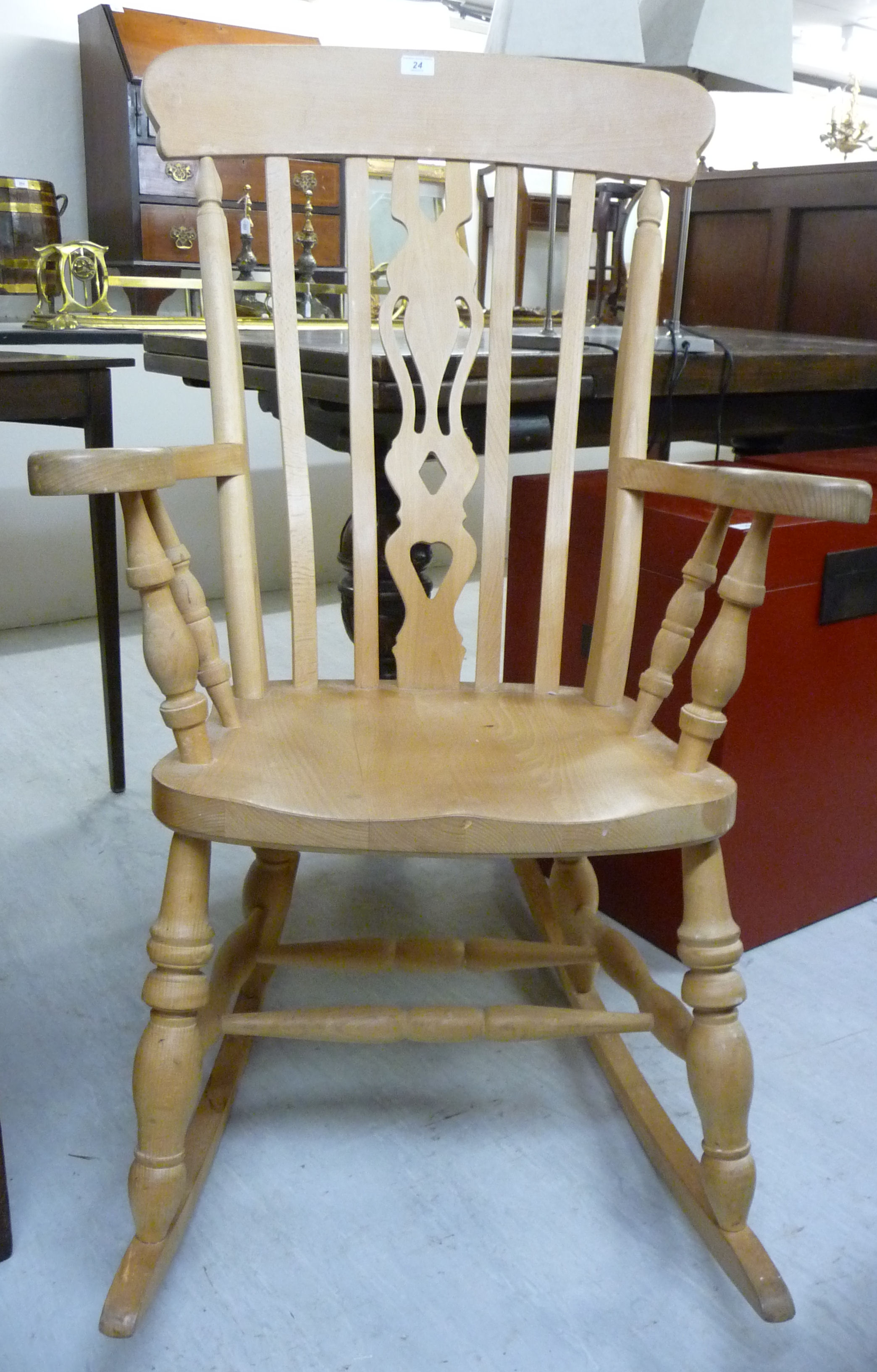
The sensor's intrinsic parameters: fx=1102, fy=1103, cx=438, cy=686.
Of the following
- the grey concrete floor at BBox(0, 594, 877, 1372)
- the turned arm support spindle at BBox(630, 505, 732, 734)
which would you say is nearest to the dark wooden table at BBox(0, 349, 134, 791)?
the grey concrete floor at BBox(0, 594, 877, 1372)

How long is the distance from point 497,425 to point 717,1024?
0.60 meters

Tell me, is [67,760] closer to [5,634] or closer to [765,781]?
[5,634]

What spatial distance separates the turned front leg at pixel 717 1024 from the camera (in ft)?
2.83

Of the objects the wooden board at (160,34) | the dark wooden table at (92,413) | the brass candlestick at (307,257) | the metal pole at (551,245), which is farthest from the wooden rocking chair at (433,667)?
the wooden board at (160,34)

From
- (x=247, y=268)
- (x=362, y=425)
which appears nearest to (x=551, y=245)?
(x=362, y=425)

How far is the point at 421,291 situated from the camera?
1.10 metres

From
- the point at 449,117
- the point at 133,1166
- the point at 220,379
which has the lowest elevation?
the point at 133,1166

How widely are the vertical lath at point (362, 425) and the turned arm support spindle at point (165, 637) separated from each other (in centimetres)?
25

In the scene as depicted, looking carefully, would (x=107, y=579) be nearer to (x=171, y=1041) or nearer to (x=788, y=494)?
(x=171, y=1041)

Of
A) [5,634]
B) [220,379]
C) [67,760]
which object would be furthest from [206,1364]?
[5,634]

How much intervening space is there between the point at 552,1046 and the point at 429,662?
17.4 inches

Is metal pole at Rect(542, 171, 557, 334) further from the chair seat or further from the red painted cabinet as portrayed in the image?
the chair seat

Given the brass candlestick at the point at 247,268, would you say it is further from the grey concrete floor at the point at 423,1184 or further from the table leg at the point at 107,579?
the grey concrete floor at the point at 423,1184

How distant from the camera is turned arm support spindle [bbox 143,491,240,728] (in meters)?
0.89
